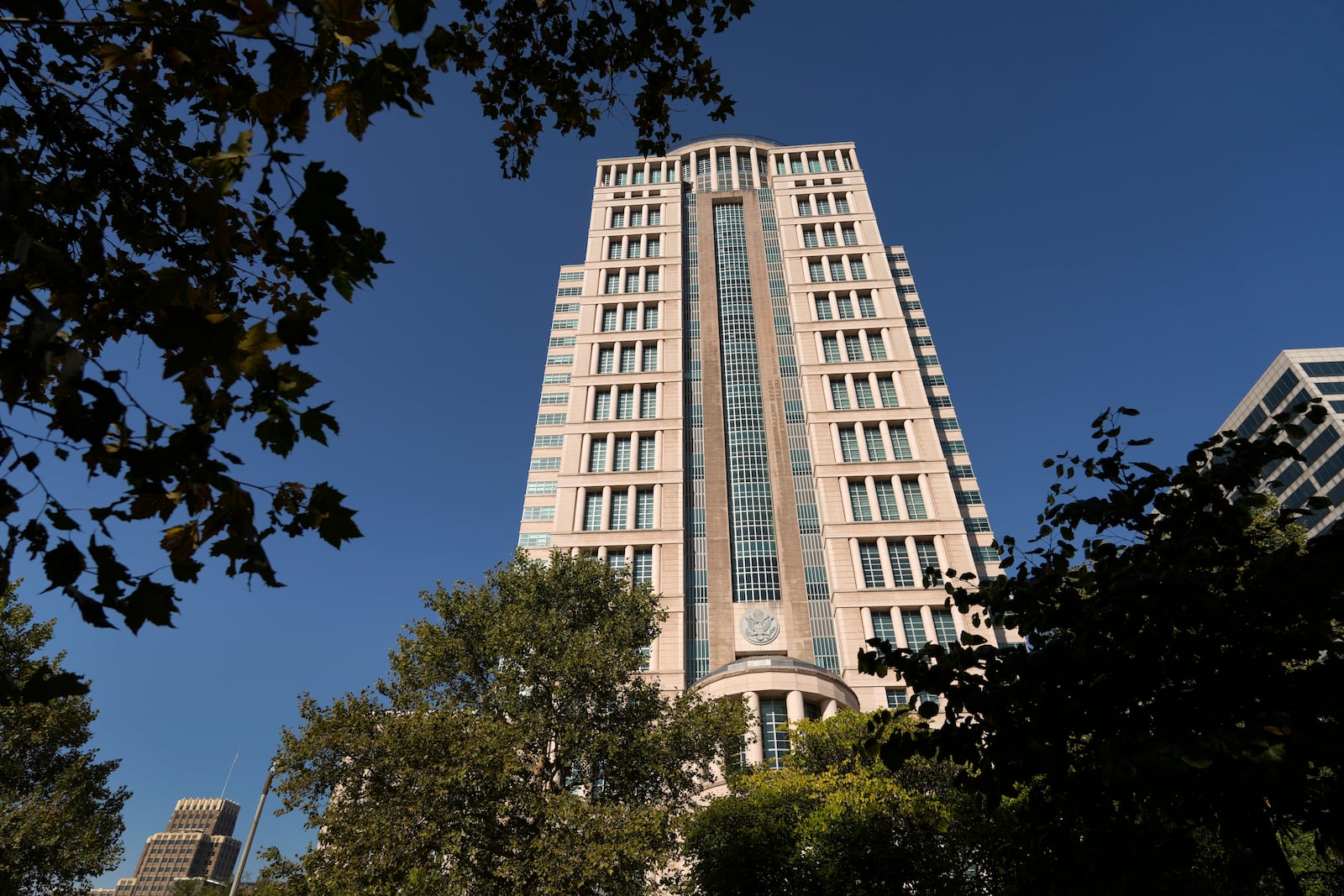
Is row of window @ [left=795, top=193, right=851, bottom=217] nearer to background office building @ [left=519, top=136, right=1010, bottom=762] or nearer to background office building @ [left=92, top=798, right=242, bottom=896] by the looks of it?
background office building @ [left=519, top=136, right=1010, bottom=762]

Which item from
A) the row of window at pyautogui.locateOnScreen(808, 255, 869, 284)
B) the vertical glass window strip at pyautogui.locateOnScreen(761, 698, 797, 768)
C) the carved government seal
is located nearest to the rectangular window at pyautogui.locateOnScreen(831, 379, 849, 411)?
the row of window at pyautogui.locateOnScreen(808, 255, 869, 284)

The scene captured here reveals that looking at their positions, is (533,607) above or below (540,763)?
above

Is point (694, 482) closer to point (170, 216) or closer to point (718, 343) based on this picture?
point (718, 343)

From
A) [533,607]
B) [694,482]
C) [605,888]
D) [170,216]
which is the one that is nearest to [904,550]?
[694,482]

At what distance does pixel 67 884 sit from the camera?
20.0 metres

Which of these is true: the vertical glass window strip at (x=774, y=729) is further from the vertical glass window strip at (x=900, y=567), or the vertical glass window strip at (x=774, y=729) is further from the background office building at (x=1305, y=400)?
the background office building at (x=1305, y=400)

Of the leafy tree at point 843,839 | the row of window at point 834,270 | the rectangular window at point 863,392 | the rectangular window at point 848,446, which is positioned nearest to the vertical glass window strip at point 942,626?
the rectangular window at point 848,446

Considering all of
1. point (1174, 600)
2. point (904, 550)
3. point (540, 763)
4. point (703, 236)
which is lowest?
point (1174, 600)

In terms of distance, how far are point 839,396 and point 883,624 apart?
16875 millimetres

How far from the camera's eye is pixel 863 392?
49.2m

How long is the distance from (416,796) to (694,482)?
3242cm

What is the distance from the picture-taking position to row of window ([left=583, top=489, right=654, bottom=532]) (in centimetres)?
4419

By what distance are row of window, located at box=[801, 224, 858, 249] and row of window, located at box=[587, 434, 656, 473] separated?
23496 mm

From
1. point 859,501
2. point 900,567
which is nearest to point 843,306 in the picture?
point 859,501
